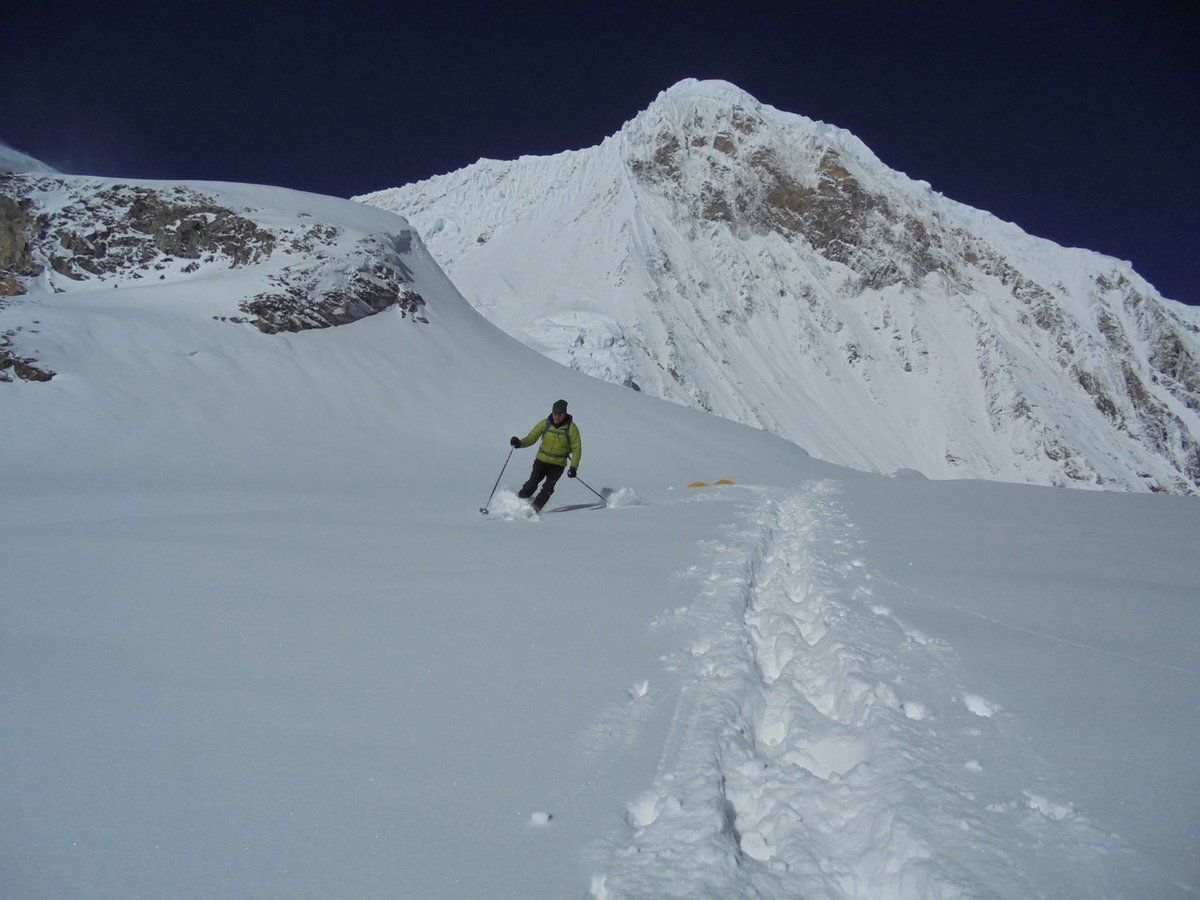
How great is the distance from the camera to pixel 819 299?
80938mm

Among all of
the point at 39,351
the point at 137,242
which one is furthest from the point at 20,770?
the point at 137,242

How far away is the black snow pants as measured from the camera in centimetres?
874

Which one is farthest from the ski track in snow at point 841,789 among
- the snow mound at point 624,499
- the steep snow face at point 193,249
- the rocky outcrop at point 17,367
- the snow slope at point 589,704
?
the steep snow face at point 193,249

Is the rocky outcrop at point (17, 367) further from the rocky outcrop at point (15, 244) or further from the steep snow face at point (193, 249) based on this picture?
the rocky outcrop at point (15, 244)

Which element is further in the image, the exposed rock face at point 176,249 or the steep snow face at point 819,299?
the steep snow face at point 819,299

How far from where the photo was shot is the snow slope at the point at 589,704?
195cm

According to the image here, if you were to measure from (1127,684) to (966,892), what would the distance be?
178cm

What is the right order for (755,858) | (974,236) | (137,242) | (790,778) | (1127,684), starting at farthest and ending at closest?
(974,236) → (137,242) → (1127,684) → (790,778) → (755,858)

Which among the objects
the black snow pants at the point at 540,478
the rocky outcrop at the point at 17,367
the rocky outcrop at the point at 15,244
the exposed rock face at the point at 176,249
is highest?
the exposed rock face at the point at 176,249

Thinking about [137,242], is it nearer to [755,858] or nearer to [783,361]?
[755,858]

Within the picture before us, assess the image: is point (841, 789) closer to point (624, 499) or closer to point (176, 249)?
Result: point (624, 499)

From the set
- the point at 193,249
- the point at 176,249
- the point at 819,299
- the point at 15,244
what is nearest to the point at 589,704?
the point at 193,249

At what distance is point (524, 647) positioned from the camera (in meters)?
3.51

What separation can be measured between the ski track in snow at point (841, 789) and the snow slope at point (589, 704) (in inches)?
0.5
